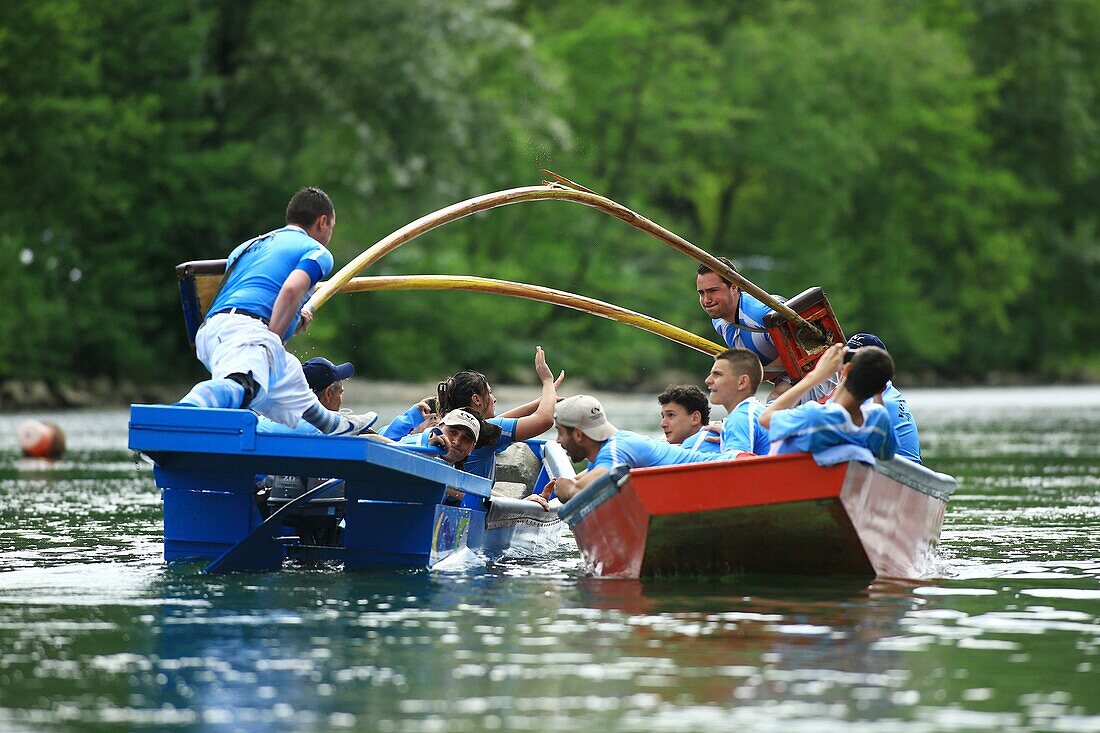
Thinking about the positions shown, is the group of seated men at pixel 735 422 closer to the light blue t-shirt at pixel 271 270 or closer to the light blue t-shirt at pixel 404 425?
the light blue t-shirt at pixel 404 425

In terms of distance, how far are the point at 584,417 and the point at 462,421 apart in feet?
3.06

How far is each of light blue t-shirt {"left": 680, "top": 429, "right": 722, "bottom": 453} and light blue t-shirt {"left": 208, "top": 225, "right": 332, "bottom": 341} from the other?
85.7 inches

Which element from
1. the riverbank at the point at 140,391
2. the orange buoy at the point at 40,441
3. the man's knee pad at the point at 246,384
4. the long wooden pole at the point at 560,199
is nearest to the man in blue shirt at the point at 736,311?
the long wooden pole at the point at 560,199

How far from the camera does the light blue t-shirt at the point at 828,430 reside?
8.45 meters

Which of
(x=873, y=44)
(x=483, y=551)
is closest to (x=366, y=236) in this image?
(x=873, y=44)

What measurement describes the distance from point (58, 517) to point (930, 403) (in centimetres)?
2884

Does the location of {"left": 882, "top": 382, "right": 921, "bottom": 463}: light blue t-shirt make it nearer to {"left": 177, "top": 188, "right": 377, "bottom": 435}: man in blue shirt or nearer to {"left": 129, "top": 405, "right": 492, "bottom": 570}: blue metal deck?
{"left": 129, "top": 405, "right": 492, "bottom": 570}: blue metal deck

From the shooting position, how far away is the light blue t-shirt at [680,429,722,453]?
975cm

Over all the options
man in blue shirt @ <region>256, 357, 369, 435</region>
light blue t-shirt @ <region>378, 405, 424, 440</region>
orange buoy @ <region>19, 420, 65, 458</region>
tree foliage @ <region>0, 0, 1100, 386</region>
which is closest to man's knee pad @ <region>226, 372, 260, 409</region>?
man in blue shirt @ <region>256, 357, 369, 435</region>

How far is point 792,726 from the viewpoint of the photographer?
17.5 feet

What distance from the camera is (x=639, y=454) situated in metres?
9.22

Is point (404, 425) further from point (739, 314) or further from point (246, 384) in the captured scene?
point (739, 314)

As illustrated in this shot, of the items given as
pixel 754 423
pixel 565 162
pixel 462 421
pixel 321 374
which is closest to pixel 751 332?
pixel 754 423

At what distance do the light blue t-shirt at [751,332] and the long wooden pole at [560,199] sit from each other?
218mm
